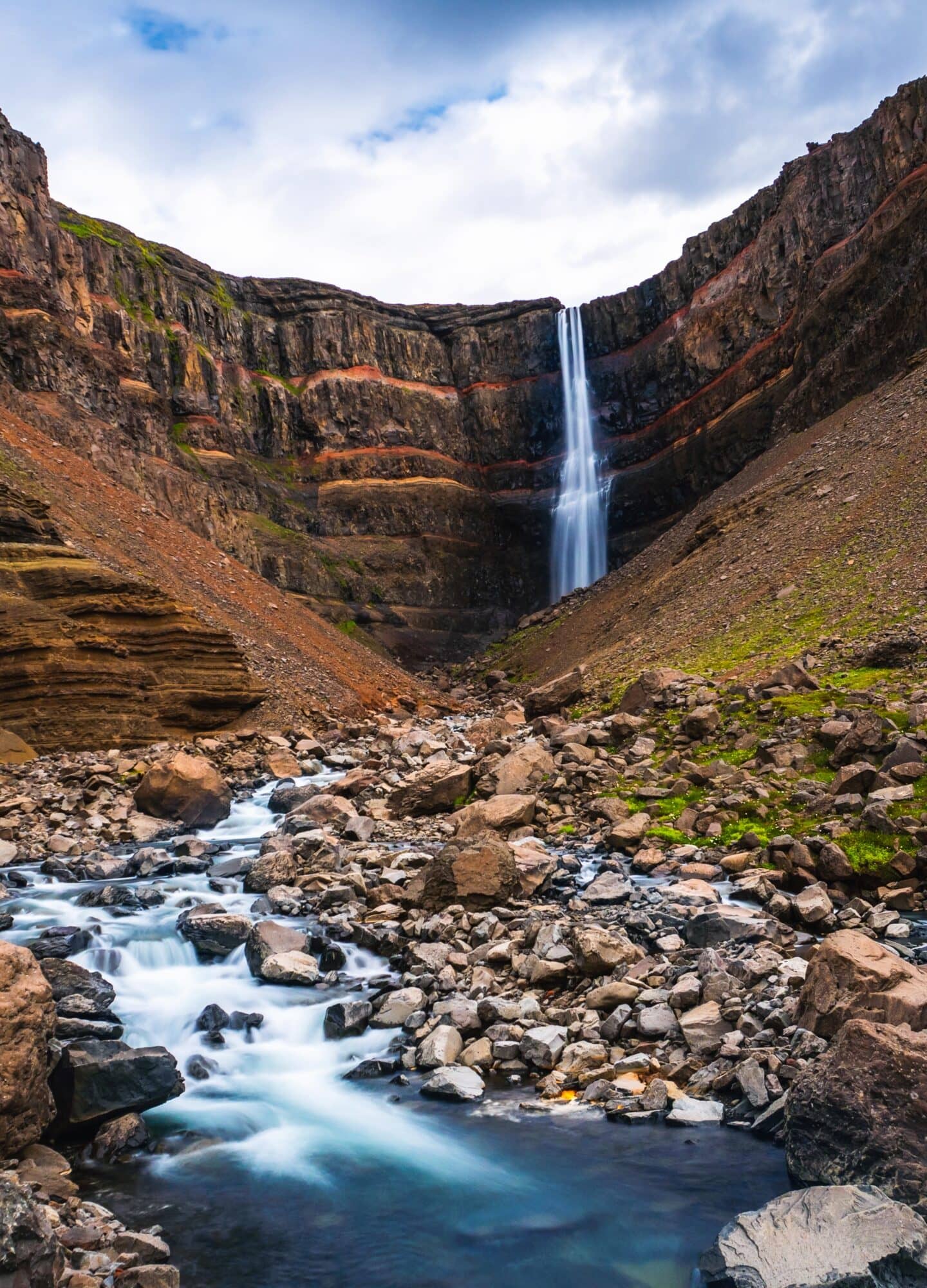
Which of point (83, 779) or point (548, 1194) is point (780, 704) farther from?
point (83, 779)

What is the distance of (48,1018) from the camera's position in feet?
20.6

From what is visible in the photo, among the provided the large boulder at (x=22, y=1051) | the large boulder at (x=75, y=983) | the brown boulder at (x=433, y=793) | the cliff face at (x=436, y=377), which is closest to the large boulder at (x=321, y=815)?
the brown boulder at (x=433, y=793)

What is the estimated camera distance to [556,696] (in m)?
25.2

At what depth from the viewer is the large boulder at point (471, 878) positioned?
35.6 feet

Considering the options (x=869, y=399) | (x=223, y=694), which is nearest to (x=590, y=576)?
(x=869, y=399)

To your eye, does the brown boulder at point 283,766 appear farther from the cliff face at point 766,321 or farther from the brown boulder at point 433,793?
the cliff face at point 766,321

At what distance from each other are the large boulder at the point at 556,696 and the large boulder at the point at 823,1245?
20.2m

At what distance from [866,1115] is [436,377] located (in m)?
76.7

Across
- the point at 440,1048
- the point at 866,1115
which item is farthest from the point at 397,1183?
the point at 866,1115

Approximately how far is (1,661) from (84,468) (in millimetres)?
17024

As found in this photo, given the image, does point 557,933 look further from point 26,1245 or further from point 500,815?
point 26,1245

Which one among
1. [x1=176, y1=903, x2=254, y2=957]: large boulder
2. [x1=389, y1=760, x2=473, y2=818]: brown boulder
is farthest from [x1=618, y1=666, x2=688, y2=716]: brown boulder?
[x1=176, y1=903, x2=254, y2=957]: large boulder

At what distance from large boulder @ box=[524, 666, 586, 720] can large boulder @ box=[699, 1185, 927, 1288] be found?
795 inches

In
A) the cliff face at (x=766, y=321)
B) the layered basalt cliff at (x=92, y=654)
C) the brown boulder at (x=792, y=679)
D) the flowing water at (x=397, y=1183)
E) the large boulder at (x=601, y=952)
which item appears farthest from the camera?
the cliff face at (x=766, y=321)
